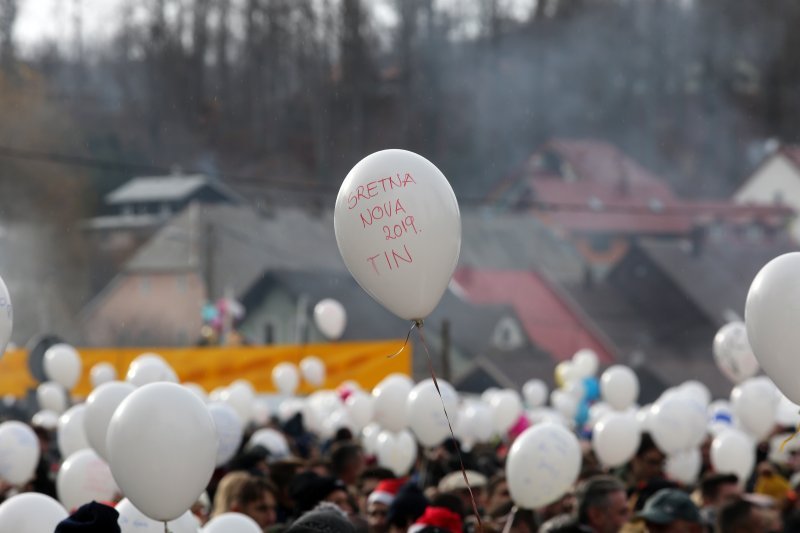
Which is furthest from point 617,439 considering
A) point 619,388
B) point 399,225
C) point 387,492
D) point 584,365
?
point 584,365

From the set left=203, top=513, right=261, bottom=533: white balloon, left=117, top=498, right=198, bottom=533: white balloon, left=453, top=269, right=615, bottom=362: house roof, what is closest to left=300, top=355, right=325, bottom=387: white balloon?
left=203, top=513, right=261, bottom=533: white balloon

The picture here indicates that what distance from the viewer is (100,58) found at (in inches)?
1969

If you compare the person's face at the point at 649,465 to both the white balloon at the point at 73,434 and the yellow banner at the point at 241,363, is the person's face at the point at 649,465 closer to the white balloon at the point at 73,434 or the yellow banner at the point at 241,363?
the white balloon at the point at 73,434

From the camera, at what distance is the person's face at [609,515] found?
5.67 meters

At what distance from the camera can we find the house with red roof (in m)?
61.8

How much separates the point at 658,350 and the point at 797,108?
68.2ft

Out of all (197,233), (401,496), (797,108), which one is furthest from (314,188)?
(401,496)

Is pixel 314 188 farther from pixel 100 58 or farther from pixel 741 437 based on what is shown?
pixel 741 437

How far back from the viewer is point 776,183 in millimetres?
63250

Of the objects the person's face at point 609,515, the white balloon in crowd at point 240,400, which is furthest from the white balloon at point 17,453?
the white balloon in crowd at point 240,400

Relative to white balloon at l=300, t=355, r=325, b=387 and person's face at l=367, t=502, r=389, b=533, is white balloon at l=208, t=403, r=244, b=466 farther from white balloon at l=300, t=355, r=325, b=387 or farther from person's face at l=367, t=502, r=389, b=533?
white balloon at l=300, t=355, r=325, b=387

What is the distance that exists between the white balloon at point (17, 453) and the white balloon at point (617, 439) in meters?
3.52

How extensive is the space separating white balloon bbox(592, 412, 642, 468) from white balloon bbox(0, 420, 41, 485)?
11.5 feet

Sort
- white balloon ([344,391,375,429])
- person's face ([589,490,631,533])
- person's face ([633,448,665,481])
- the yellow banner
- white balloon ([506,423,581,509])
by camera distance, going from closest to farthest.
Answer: person's face ([589,490,631,533]) < white balloon ([506,423,581,509]) < person's face ([633,448,665,481]) < white balloon ([344,391,375,429]) < the yellow banner
